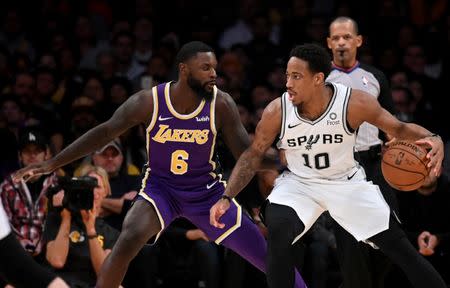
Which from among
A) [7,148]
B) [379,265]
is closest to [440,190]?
[379,265]

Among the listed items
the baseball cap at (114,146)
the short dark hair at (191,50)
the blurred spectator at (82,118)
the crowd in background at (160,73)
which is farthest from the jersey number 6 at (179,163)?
the blurred spectator at (82,118)

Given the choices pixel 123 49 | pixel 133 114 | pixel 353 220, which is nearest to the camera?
pixel 353 220

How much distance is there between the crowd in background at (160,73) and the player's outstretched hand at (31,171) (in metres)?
1.10

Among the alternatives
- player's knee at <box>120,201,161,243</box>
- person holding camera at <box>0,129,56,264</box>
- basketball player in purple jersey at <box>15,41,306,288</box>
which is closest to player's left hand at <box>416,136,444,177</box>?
basketball player in purple jersey at <box>15,41,306,288</box>

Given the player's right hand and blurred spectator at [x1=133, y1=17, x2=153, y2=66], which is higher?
blurred spectator at [x1=133, y1=17, x2=153, y2=66]

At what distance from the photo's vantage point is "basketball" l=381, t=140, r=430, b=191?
5983 millimetres

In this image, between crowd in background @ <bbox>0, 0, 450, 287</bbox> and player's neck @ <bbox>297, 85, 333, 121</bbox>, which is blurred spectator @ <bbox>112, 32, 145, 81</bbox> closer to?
crowd in background @ <bbox>0, 0, 450, 287</bbox>

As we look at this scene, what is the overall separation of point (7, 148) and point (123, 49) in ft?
7.39

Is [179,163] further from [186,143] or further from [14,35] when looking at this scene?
[14,35]

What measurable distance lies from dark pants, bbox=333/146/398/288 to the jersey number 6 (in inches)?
42.0

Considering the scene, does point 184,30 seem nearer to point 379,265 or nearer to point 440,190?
point 440,190

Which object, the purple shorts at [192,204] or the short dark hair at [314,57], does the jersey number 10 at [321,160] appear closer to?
the short dark hair at [314,57]

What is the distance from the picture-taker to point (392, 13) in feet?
36.6

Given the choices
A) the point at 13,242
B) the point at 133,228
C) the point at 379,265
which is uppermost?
the point at 13,242
